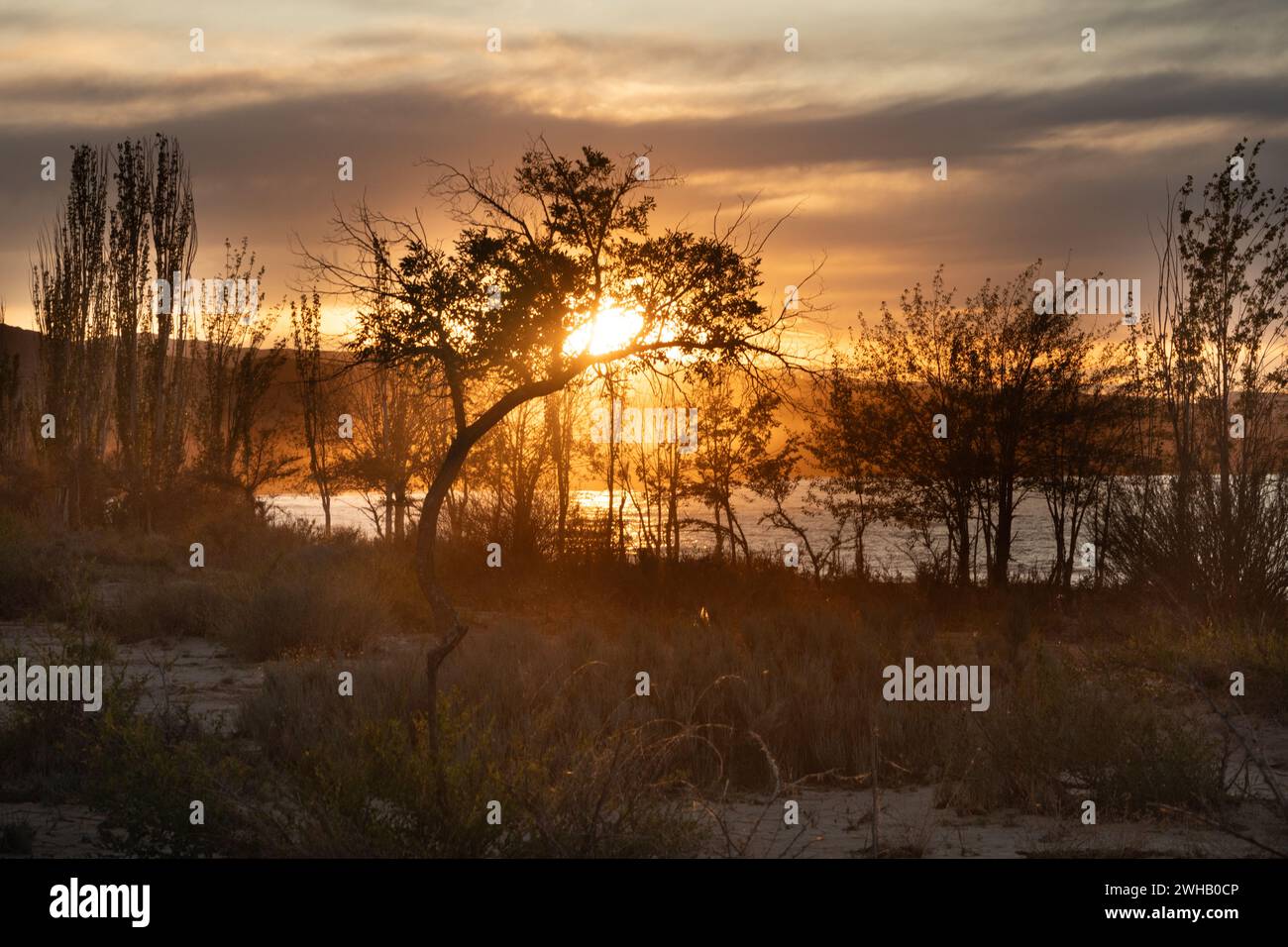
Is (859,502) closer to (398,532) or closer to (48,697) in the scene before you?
(398,532)

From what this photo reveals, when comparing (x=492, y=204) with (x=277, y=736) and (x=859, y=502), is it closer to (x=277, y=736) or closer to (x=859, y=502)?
(x=277, y=736)

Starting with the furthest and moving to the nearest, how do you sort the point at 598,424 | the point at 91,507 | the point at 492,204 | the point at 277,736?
the point at 91,507
the point at 598,424
the point at 277,736
the point at 492,204

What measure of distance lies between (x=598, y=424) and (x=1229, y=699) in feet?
64.4

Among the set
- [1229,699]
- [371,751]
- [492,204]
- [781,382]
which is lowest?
[1229,699]

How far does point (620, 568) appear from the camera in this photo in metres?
21.8

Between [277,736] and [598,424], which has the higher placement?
[598,424]

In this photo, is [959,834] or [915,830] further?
[915,830]

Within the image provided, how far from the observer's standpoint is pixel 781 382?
9.80 metres
